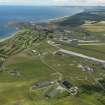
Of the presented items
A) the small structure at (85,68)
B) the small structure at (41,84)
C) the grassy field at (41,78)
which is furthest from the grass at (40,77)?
the small structure at (41,84)

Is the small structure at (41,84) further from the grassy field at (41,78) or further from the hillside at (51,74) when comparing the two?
the grassy field at (41,78)

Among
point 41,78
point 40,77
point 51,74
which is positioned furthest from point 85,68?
point 41,78

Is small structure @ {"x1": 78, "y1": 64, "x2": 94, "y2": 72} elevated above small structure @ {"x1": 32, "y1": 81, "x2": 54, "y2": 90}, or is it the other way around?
small structure @ {"x1": 32, "y1": 81, "x2": 54, "y2": 90}

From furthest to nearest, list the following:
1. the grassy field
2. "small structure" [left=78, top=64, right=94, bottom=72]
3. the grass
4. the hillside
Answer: "small structure" [left=78, top=64, right=94, bottom=72] → the hillside → the grassy field → the grass

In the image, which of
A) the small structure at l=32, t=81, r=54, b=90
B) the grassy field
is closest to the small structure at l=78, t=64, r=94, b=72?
the grassy field

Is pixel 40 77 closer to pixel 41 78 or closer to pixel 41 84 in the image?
pixel 41 78

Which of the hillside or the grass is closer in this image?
the grass

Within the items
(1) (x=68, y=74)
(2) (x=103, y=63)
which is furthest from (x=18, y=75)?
(2) (x=103, y=63)

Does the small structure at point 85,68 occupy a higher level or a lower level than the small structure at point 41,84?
lower

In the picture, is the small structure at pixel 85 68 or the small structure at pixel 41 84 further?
the small structure at pixel 85 68

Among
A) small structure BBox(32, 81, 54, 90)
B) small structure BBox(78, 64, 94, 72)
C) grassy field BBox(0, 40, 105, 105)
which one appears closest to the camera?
grassy field BBox(0, 40, 105, 105)

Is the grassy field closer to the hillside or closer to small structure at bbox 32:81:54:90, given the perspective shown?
the hillside

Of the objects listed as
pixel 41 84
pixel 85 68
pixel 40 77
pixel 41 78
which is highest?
pixel 41 84
